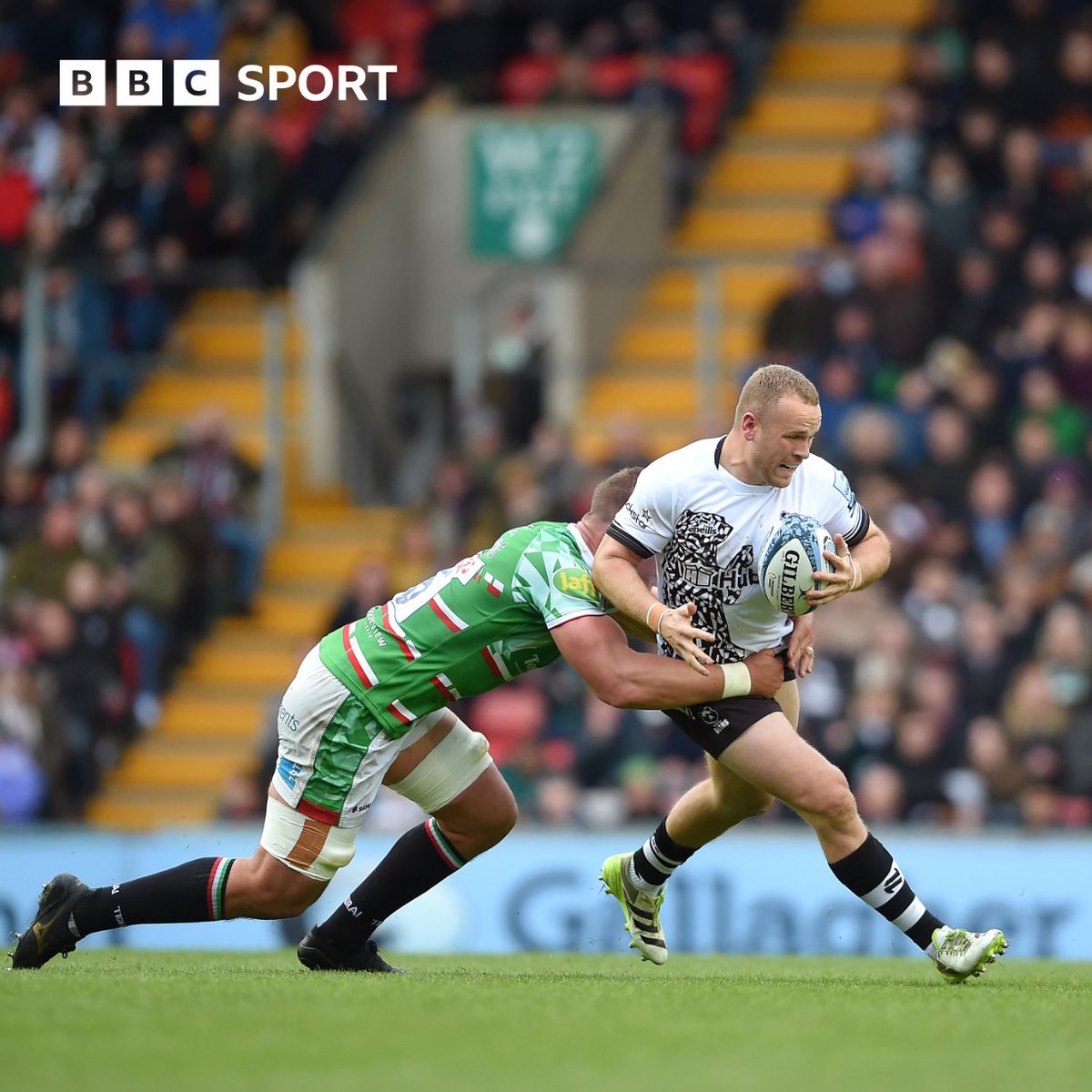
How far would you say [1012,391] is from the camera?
Answer: 16.3 metres

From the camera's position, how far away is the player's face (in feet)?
25.8

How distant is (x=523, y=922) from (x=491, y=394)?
6736 mm

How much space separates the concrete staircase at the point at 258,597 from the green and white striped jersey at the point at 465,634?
8595 mm

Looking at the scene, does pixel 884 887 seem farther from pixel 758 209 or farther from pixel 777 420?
pixel 758 209

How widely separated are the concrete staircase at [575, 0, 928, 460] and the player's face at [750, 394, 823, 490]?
9602 millimetres

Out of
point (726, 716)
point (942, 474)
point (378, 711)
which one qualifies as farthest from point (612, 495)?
point (942, 474)

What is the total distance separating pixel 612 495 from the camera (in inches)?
331

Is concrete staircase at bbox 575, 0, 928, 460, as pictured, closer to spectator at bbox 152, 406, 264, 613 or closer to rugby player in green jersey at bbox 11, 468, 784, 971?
spectator at bbox 152, 406, 264, 613

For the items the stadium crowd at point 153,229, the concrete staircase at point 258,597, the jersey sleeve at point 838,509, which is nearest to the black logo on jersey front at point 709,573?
the jersey sleeve at point 838,509

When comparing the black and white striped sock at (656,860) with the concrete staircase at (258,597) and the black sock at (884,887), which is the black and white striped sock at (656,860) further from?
the concrete staircase at (258,597)

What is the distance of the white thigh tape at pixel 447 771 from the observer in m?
8.48

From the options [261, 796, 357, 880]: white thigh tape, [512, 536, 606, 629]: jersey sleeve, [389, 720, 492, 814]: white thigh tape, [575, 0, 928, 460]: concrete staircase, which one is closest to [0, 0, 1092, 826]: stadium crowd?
[575, 0, 928, 460]: concrete staircase

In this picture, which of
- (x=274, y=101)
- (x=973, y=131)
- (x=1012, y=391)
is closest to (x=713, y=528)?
(x=1012, y=391)

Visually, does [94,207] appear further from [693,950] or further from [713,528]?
[713,528]
